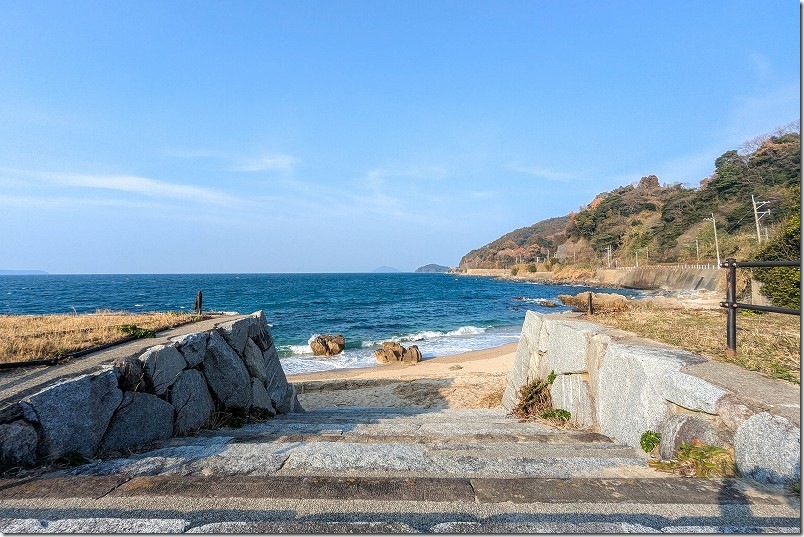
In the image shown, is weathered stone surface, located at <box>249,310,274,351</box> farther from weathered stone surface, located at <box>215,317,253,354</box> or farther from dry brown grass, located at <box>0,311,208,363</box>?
dry brown grass, located at <box>0,311,208,363</box>

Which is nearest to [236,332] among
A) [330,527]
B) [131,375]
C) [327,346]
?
[131,375]

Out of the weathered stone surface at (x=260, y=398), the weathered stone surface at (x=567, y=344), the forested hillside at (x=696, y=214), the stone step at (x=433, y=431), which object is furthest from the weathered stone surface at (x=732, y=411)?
the forested hillside at (x=696, y=214)

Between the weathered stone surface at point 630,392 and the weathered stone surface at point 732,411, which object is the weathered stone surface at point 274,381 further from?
the weathered stone surface at point 732,411

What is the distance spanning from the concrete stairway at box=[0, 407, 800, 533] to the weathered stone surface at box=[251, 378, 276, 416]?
2.76m

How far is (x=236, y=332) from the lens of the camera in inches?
255

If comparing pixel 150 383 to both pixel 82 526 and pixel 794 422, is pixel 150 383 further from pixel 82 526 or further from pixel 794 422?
pixel 794 422

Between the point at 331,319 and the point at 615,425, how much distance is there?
29.5 meters

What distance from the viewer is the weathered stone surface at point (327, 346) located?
64.9ft

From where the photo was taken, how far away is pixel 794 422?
2.57 metres

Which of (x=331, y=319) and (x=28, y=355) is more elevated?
(x=28, y=355)

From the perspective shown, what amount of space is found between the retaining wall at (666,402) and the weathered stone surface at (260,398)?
450 centimetres

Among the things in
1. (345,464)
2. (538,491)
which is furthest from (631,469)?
(345,464)

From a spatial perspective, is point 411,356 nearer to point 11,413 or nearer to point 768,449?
A: point 11,413

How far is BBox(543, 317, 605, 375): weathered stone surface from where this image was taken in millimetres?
5484
